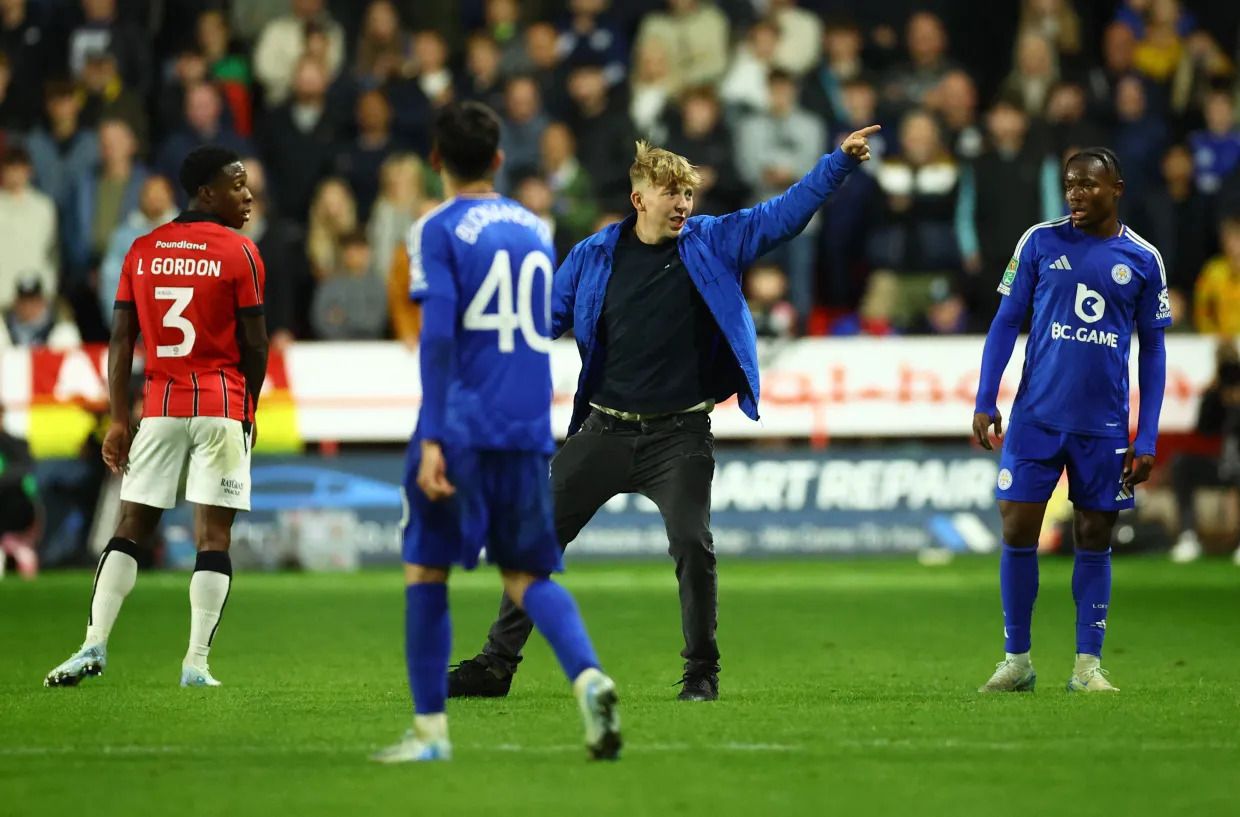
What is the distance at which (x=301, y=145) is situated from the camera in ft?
68.4

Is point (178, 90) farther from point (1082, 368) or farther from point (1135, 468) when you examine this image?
point (1135, 468)

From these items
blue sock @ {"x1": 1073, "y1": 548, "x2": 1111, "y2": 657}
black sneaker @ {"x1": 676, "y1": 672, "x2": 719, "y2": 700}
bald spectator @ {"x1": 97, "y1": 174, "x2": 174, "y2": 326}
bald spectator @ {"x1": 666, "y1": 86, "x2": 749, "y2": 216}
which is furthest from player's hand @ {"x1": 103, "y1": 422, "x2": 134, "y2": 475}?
bald spectator @ {"x1": 666, "y1": 86, "x2": 749, "y2": 216}

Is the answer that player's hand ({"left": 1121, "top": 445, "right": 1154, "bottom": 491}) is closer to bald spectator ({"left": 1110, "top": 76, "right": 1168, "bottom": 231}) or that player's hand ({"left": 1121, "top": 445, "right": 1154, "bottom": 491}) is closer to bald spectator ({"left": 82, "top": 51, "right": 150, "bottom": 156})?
bald spectator ({"left": 1110, "top": 76, "right": 1168, "bottom": 231})

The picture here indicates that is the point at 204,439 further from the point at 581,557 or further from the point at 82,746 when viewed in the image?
the point at 581,557

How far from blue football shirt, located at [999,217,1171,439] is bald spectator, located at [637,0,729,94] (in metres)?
12.5

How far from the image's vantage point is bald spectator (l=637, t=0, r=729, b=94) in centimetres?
2164

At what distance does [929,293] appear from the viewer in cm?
1995

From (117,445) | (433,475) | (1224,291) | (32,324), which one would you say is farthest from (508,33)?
(433,475)

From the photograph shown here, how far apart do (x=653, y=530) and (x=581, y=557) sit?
71 centimetres

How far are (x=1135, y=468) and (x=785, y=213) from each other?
2.05 meters

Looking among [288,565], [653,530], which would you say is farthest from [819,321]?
[288,565]

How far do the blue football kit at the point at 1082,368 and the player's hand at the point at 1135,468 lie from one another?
0.03 meters

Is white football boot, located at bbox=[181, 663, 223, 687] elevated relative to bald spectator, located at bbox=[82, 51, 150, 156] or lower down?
lower down

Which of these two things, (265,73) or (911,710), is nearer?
(911,710)
